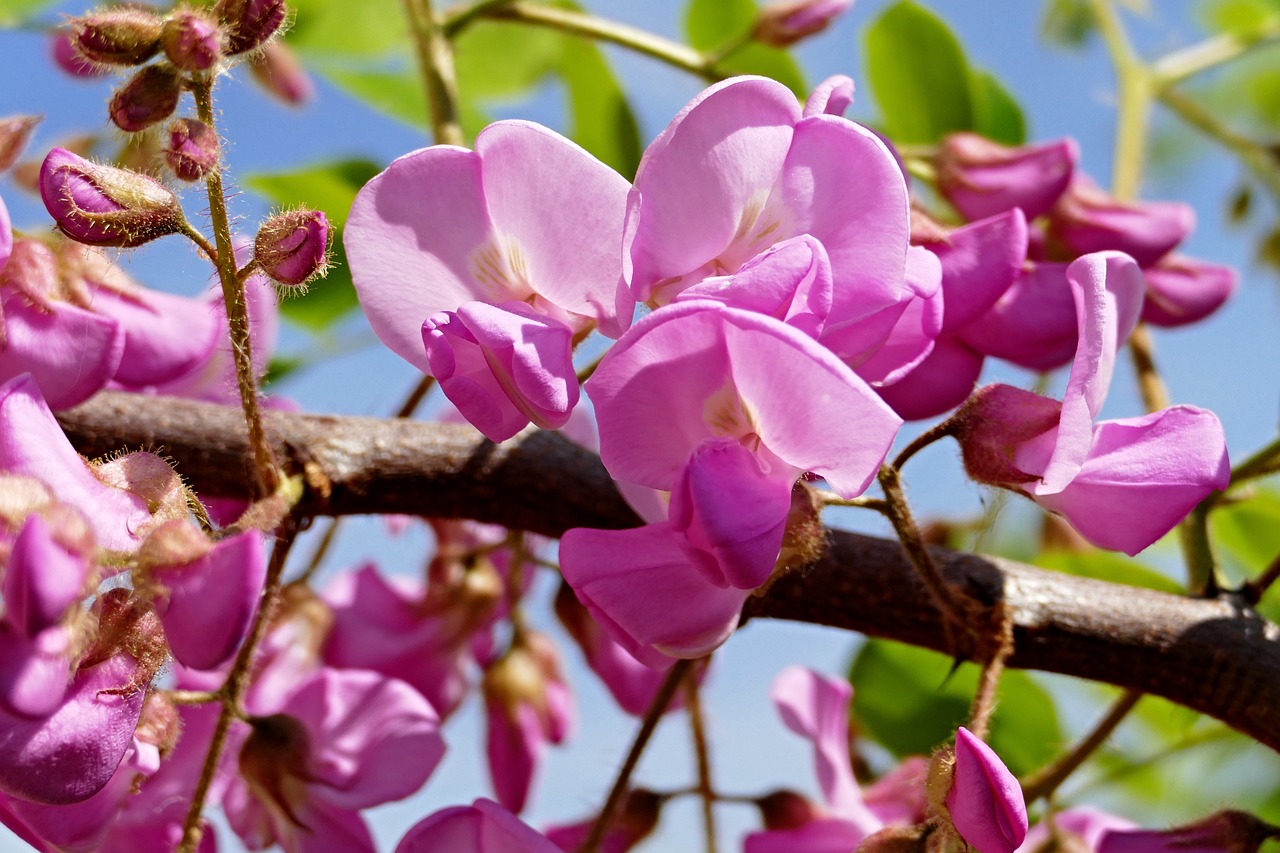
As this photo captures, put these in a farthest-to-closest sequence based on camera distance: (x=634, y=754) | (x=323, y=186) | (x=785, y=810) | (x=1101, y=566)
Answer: (x=323, y=186), (x=1101, y=566), (x=785, y=810), (x=634, y=754)

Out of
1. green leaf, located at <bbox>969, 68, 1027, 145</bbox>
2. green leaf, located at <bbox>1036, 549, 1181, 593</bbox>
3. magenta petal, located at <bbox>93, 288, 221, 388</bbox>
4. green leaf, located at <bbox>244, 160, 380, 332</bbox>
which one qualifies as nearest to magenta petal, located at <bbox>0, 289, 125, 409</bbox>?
magenta petal, located at <bbox>93, 288, 221, 388</bbox>

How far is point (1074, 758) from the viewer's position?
2.57ft

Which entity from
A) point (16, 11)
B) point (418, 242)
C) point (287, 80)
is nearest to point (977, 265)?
point (418, 242)

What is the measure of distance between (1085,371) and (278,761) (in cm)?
48

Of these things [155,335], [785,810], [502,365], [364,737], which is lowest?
[785,810]

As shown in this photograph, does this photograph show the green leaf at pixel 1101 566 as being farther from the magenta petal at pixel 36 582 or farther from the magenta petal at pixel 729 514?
the magenta petal at pixel 36 582

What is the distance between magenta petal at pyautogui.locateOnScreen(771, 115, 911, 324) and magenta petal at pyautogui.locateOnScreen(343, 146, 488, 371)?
141 millimetres

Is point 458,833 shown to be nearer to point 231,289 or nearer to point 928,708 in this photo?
point 231,289

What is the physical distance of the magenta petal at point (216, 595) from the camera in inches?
19.3

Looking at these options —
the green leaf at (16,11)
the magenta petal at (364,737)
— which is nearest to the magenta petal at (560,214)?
the magenta petal at (364,737)

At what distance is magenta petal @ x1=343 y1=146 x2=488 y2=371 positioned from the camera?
1.89 ft

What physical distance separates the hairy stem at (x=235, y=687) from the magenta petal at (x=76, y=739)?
0.32 feet

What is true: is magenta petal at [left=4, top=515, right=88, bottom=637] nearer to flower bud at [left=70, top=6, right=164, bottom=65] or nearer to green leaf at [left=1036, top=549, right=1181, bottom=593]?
flower bud at [left=70, top=6, right=164, bottom=65]

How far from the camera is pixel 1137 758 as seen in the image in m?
1.09
